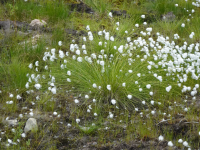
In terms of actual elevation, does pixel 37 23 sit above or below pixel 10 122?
above

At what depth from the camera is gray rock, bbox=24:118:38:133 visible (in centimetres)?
353

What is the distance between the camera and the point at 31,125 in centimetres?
355

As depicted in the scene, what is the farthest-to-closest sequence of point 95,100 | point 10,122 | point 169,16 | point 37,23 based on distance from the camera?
point 169,16 → point 37,23 → point 95,100 → point 10,122

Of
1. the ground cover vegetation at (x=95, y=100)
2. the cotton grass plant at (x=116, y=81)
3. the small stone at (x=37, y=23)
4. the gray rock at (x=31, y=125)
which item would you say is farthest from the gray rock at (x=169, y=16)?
the gray rock at (x=31, y=125)

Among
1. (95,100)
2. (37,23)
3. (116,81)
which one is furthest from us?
(37,23)

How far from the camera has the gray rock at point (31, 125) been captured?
3525 millimetres

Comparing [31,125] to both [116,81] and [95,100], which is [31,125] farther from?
[116,81]

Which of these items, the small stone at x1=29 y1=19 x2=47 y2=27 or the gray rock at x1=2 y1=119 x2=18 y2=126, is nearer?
the gray rock at x1=2 y1=119 x2=18 y2=126

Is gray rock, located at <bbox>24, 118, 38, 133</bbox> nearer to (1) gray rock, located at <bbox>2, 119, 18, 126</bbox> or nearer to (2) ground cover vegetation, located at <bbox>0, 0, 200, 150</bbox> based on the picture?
(2) ground cover vegetation, located at <bbox>0, 0, 200, 150</bbox>

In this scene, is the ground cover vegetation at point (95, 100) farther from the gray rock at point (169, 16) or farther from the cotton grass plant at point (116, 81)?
the gray rock at point (169, 16)

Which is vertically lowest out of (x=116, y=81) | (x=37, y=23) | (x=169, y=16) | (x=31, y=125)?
(x=31, y=125)

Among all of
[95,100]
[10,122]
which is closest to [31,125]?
[10,122]

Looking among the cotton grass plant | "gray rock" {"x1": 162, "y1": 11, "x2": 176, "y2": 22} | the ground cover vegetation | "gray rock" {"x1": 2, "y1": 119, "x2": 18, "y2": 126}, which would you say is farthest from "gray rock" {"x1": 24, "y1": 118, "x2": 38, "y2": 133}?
"gray rock" {"x1": 162, "y1": 11, "x2": 176, "y2": 22}

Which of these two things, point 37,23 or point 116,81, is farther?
point 37,23
